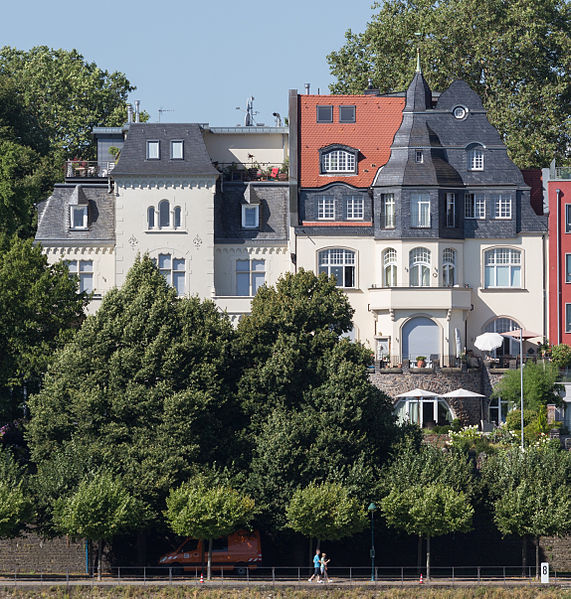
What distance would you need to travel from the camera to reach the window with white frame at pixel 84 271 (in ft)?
304

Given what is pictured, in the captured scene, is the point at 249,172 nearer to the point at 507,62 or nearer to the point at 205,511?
the point at 507,62

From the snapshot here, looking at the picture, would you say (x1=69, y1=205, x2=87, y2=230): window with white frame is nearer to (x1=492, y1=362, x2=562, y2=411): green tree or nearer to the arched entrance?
the arched entrance

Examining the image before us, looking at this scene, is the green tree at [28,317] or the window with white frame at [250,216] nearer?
the green tree at [28,317]

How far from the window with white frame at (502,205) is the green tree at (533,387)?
31.1 feet

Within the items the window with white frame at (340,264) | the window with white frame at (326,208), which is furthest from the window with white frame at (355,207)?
the window with white frame at (340,264)

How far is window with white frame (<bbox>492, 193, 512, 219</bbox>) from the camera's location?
9169 centimetres

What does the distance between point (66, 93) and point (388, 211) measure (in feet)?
118

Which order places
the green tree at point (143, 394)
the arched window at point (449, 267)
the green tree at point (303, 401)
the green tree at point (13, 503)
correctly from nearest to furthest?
the green tree at point (13, 503) < the green tree at point (143, 394) < the green tree at point (303, 401) < the arched window at point (449, 267)

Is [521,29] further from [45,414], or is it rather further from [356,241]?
[45,414]

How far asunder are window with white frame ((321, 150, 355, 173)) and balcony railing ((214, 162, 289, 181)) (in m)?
3.48

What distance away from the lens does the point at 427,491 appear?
2822 inches

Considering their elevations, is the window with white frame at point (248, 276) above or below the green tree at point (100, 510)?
above

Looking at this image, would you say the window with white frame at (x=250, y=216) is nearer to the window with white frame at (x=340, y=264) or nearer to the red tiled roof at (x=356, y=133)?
the red tiled roof at (x=356, y=133)

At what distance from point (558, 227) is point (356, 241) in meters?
10.4
